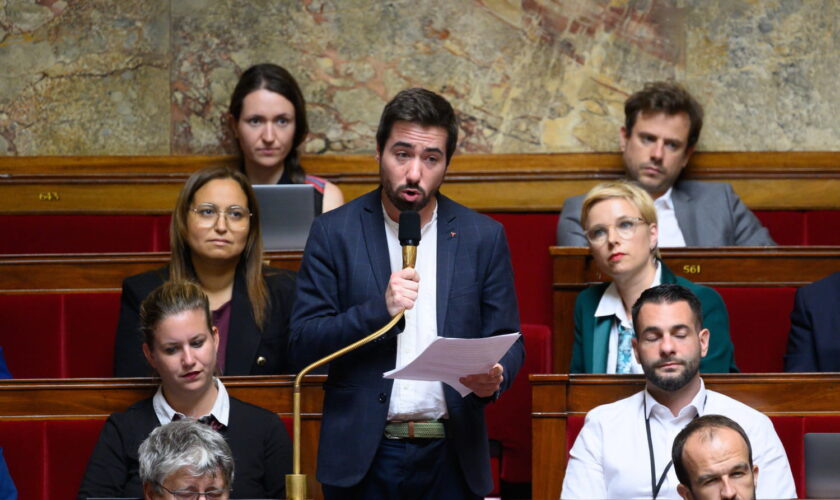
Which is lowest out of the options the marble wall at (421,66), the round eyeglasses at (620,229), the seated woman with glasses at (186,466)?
the seated woman with glasses at (186,466)

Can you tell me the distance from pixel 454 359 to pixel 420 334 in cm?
14

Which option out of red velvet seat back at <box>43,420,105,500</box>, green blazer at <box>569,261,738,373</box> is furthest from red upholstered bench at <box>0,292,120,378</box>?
green blazer at <box>569,261,738,373</box>

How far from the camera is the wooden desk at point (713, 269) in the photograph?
2.01 metres

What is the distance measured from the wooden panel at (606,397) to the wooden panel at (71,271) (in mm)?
602

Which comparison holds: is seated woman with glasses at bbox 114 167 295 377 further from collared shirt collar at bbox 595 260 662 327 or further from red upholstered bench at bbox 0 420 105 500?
collared shirt collar at bbox 595 260 662 327

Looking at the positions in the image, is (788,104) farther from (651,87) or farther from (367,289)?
(367,289)

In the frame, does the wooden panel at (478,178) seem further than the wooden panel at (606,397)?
Yes

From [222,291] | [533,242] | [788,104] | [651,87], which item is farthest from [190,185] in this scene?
[788,104]

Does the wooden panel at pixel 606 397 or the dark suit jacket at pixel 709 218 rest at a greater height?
the dark suit jacket at pixel 709 218

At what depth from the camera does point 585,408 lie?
1616 millimetres

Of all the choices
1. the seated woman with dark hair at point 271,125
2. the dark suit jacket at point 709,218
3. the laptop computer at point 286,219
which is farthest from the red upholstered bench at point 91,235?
the dark suit jacket at point 709,218

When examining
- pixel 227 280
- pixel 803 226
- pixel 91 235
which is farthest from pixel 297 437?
pixel 803 226

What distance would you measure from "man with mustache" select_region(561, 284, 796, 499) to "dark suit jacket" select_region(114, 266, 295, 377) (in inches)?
18.7

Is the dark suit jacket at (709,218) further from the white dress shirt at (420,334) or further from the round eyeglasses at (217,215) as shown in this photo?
the white dress shirt at (420,334)
